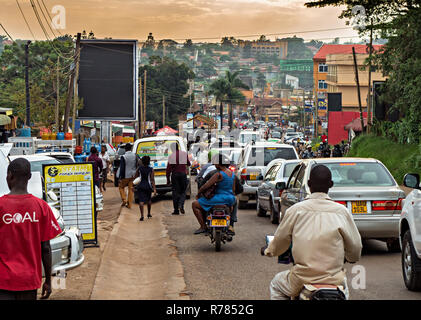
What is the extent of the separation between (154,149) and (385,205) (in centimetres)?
1282

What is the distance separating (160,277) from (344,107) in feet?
312

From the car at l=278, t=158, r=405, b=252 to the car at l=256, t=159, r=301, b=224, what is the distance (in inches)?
167

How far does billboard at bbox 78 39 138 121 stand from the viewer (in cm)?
5097

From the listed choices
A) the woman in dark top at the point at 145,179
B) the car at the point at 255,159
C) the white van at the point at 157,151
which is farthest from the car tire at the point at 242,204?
the woman in dark top at the point at 145,179

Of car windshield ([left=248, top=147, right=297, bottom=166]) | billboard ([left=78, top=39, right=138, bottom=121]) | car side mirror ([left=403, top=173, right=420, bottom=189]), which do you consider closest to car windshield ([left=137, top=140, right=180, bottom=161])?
car windshield ([left=248, top=147, right=297, bottom=166])

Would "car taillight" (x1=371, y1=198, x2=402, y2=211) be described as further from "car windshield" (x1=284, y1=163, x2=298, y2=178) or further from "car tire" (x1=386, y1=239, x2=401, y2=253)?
"car windshield" (x1=284, y1=163, x2=298, y2=178)

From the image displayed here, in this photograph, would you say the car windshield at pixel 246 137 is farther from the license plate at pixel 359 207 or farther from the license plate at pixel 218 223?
the license plate at pixel 359 207

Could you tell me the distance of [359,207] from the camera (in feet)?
39.9

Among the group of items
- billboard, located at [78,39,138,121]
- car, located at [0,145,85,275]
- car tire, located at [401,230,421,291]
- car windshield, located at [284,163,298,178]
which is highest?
billboard, located at [78,39,138,121]

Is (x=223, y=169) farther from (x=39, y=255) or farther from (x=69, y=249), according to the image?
(x=39, y=255)

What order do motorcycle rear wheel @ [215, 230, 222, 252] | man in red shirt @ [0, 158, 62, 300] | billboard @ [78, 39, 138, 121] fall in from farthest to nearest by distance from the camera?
billboard @ [78, 39, 138, 121] → motorcycle rear wheel @ [215, 230, 222, 252] → man in red shirt @ [0, 158, 62, 300]

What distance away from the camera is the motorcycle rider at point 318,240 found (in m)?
5.48

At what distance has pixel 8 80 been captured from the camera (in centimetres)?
7981
